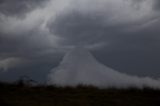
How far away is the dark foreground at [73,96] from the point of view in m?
20.2

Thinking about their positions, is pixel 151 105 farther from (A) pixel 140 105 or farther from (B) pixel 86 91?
(B) pixel 86 91

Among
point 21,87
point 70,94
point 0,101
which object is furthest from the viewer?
point 21,87

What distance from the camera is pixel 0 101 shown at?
65.3ft

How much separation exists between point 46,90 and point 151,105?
6.34 metres

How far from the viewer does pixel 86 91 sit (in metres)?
22.9

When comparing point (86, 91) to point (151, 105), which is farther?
point (86, 91)

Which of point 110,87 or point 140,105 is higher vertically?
point 110,87

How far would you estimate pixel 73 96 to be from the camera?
21.6m

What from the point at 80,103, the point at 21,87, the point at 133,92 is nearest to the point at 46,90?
the point at 21,87

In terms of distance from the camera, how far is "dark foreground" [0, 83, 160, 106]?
20.2 m

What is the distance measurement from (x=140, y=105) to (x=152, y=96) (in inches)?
88.2

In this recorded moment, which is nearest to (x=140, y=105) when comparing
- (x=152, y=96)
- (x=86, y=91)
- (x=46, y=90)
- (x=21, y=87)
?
(x=152, y=96)

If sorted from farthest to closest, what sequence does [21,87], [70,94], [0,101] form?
1. [21,87]
2. [70,94]
3. [0,101]

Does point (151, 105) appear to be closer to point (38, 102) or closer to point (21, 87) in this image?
point (38, 102)
